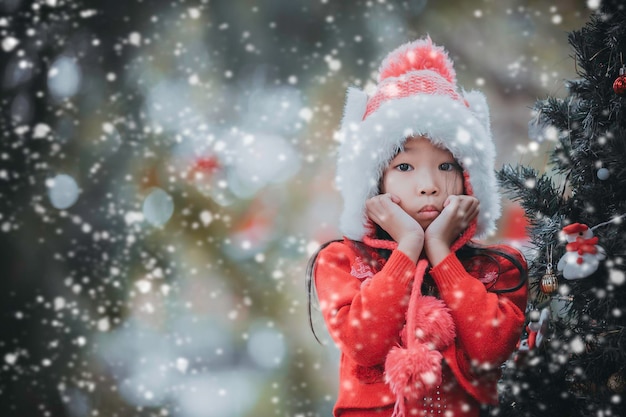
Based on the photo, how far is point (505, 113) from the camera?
2742mm

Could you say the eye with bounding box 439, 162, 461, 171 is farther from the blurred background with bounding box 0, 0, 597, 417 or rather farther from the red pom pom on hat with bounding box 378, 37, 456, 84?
the blurred background with bounding box 0, 0, 597, 417

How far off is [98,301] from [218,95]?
113cm

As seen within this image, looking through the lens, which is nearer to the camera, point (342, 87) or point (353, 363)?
point (353, 363)

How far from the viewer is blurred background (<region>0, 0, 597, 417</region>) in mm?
2447

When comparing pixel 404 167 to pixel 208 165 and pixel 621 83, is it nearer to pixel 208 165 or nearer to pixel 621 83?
pixel 621 83

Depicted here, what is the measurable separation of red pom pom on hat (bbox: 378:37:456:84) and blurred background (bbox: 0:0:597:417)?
1.52 m

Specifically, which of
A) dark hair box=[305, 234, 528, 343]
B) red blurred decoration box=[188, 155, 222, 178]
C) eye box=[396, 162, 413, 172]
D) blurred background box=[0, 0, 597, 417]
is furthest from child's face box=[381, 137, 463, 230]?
red blurred decoration box=[188, 155, 222, 178]

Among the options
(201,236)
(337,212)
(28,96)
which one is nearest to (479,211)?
(337,212)

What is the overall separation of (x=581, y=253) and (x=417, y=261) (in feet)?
0.88

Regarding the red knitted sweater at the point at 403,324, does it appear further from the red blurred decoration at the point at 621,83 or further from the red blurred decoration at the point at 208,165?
the red blurred decoration at the point at 208,165

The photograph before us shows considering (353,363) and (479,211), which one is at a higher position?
(479,211)

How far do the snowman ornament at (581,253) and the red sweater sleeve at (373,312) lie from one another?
0.26 m

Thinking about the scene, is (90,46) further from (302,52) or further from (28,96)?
(302,52)

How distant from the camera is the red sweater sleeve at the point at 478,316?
3.11 feet
